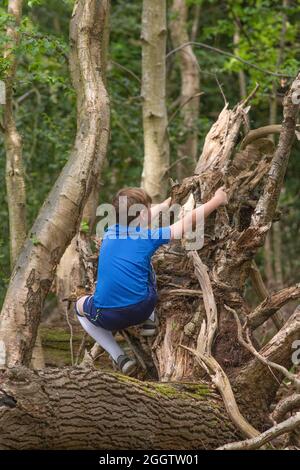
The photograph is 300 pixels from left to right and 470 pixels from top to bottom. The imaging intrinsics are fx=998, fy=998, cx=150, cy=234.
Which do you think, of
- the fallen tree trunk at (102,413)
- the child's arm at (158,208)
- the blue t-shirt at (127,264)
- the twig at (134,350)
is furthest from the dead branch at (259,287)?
the fallen tree trunk at (102,413)

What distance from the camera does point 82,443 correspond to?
19.1 ft

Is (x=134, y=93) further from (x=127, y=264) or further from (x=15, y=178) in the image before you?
(x=127, y=264)

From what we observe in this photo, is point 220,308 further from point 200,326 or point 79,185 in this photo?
point 79,185

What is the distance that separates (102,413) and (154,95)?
5.96 meters

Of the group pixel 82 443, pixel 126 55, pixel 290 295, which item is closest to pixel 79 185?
pixel 290 295

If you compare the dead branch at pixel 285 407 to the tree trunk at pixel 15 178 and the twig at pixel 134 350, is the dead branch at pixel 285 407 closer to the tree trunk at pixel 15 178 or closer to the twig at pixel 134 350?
the twig at pixel 134 350

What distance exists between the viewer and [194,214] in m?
7.13

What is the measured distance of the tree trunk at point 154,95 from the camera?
1120cm

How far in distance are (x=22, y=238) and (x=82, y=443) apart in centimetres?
293

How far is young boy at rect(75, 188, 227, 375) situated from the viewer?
700 centimetres

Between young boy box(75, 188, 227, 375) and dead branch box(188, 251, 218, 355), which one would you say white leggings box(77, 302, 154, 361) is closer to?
young boy box(75, 188, 227, 375)

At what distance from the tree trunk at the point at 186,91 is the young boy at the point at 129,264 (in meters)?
6.17

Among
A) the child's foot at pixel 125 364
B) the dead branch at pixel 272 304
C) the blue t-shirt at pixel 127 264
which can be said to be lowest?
the child's foot at pixel 125 364

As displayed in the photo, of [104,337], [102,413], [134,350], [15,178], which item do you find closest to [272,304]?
[134,350]
